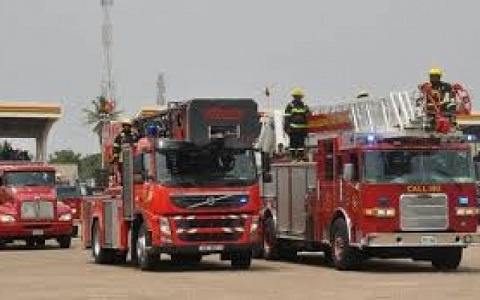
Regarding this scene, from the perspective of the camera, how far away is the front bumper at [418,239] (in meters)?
21.9

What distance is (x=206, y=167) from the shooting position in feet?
74.7

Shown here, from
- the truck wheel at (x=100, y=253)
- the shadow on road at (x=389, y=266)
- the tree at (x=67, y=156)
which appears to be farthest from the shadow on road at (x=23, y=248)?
the tree at (x=67, y=156)

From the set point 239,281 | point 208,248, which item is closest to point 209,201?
point 208,248

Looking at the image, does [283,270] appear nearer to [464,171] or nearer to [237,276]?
[237,276]

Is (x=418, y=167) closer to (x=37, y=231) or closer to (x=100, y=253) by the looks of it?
(x=100, y=253)

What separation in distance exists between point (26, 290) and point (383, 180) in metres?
6.88

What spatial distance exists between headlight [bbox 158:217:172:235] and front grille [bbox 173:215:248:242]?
0.15 meters

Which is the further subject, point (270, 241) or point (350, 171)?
point (270, 241)

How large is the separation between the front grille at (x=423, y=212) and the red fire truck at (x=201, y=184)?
2.70 metres

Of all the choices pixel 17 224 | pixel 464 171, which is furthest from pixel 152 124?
pixel 17 224

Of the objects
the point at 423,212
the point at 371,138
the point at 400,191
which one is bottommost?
the point at 423,212

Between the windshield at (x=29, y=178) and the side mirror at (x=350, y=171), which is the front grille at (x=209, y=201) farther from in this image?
the windshield at (x=29, y=178)

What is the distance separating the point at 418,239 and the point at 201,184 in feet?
13.1

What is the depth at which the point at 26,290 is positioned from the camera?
61.8ft
